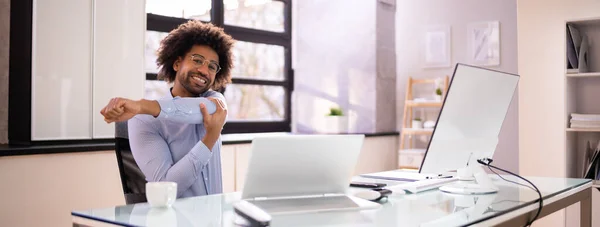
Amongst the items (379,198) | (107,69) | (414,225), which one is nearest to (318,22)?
(107,69)

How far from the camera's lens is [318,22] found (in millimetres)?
5285

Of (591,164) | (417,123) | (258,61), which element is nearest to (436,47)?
(417,123)

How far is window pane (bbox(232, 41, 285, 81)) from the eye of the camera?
490 cm

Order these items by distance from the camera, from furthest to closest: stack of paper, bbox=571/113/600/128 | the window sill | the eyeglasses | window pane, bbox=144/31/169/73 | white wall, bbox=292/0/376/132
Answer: white wall, bbox=292/0/376/132 < window pane, bbox=144/31/169/73 < stack of paper, bbox=571/113/600/128 < the window sill < the eyeglasses

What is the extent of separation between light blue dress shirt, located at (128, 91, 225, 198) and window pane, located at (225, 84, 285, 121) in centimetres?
258

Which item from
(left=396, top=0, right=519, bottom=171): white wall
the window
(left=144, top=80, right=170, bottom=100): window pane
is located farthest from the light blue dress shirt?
(left=396, top=0, right=519, bottom=171): white wall

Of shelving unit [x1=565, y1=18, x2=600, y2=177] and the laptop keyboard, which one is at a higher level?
shelving unit [x1=565, y1=18, x2=600, y2=177]

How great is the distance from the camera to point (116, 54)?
3.36 m

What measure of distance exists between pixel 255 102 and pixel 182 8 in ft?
3.28

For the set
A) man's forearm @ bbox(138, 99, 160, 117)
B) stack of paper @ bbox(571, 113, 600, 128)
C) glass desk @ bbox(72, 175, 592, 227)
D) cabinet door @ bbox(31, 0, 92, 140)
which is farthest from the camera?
stack of paper @ bbox(571, 113, 600, 128)

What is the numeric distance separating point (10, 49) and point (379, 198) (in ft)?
6.74

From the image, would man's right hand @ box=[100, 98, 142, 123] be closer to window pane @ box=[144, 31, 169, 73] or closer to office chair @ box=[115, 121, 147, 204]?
office chair @ box=[115, 121, 147, 204]

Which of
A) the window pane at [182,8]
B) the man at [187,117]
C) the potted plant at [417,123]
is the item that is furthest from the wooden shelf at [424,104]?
the man at [187,117]

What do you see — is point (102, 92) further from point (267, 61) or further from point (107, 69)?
point (267, 61)
